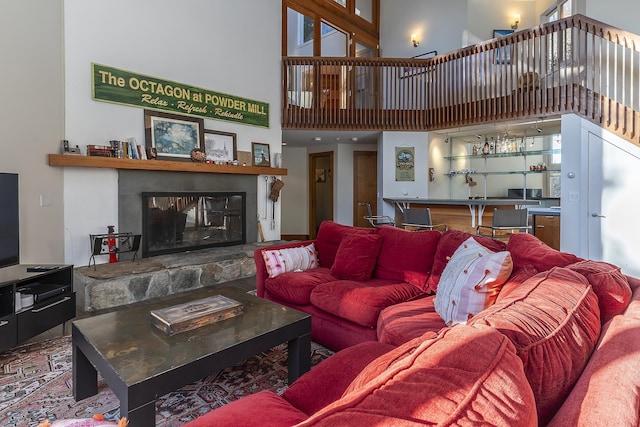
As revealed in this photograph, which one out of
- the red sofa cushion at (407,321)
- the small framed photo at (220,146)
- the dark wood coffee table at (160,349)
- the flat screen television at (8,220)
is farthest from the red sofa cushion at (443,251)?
the small framed photo at (220,146)

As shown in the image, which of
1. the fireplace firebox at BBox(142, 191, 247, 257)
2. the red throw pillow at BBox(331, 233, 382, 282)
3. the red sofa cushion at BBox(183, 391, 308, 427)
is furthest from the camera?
the fireplace firebox at BBox(142, 191, 247, 257)

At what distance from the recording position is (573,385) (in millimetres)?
766

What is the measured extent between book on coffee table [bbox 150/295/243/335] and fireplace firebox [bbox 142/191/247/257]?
263cm

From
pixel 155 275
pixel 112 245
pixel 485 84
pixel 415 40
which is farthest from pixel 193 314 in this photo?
pixel 415 40

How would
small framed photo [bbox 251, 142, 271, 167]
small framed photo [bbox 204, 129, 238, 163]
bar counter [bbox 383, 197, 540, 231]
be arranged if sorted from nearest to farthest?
bar counter [bbox 383, 197, 540, 231]
small framed photo [bbox 204, 129, 238, 163]
small framed photo [bbox 251, 142, 271, 167]

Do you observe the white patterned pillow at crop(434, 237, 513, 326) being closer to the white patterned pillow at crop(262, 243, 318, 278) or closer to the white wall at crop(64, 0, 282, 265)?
the white patterned pillow at crop(262, 243, 318, 278)

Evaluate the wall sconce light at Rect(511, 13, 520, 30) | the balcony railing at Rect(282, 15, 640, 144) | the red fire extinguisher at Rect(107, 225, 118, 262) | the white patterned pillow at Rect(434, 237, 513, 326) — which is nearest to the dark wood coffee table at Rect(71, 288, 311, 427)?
the white patterned pillow at Rect(434, 237, 513, 326)

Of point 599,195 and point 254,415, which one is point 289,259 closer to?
point 254,415

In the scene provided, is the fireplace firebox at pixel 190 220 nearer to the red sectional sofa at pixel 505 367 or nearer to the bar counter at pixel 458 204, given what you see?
the bar counter at pixel 458 204

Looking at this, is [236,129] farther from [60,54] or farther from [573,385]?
[573,385]

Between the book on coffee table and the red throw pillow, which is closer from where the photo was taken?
the book on coffee table

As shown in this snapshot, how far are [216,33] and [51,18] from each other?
2097 millimetres

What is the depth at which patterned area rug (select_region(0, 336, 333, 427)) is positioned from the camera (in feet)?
5.89

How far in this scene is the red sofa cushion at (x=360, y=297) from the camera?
2.22m
